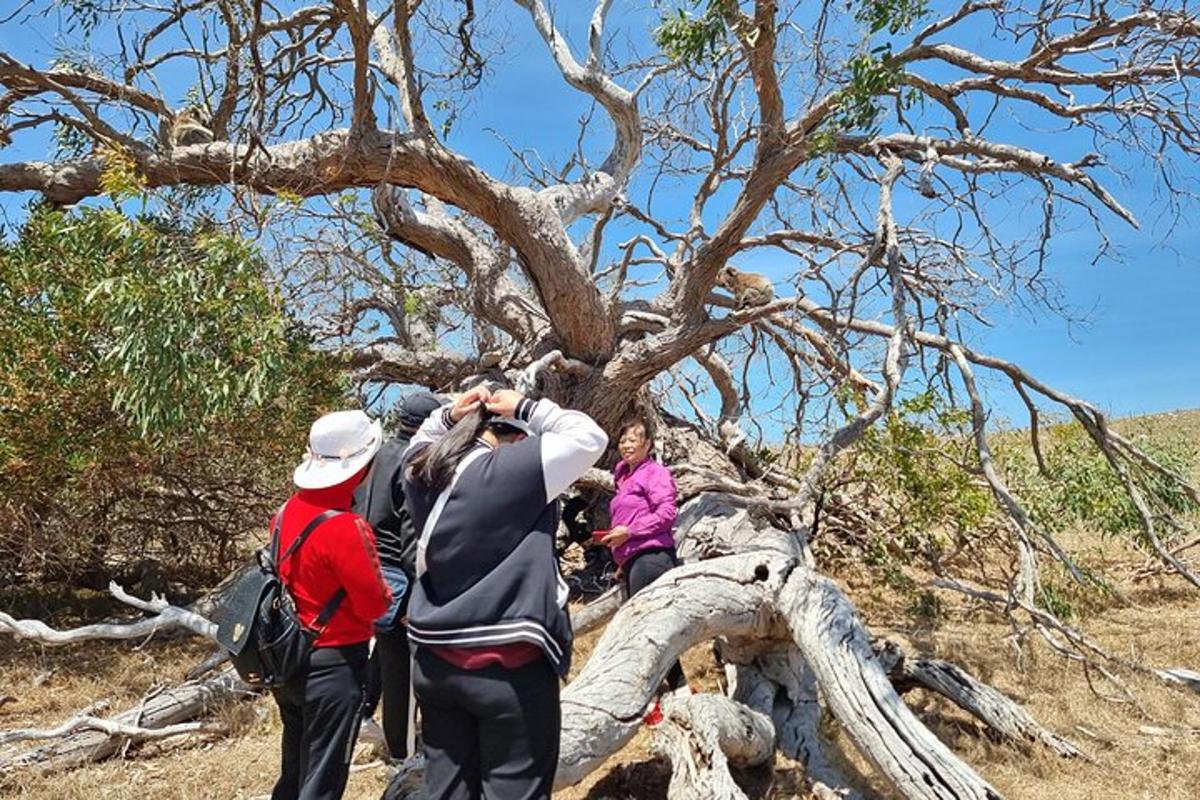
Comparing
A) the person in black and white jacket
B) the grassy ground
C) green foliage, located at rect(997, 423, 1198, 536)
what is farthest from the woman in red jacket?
green foliage, located at rect(997, 423, 1198, 536)

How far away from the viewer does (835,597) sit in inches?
156

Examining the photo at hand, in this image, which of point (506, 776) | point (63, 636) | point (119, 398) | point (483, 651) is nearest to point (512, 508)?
point (483, 651)

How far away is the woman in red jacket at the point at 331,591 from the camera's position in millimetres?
2711

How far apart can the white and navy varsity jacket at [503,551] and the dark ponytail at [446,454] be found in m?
0.04

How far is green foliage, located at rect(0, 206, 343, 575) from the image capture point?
4.85 metres

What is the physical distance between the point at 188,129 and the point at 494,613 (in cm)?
656

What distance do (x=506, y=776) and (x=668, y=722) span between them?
1.27 m

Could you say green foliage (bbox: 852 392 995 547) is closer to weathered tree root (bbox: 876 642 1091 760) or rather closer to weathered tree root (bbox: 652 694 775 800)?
weathered tree root (bbox: 876 642 1091 760)

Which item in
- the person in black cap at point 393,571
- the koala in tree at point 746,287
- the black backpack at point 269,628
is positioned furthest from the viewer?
the koala in tree at point 746,287

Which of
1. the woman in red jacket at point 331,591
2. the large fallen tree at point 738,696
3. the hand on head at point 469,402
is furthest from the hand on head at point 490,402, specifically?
the large fallen tree at point 738,696

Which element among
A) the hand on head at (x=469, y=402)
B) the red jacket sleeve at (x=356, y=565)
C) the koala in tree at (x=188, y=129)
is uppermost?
the koala in tree at (x=188, y=129)

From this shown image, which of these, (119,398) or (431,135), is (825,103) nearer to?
(431,135)

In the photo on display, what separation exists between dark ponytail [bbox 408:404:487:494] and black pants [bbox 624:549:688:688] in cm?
242

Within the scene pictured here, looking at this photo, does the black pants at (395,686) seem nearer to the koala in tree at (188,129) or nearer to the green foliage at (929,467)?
the green foliage at (929,467)
